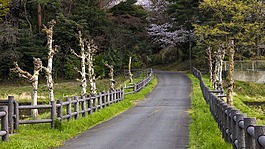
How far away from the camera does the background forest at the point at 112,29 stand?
47594 millimetres

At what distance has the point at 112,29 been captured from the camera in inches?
2218

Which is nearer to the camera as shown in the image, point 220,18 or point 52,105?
point 52,105

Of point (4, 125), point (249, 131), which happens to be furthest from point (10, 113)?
point (249, 131)

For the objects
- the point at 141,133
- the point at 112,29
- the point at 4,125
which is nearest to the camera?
the point at 4,125

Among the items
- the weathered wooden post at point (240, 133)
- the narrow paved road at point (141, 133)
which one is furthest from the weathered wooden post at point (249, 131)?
the narrow paved road at point (141, 133)

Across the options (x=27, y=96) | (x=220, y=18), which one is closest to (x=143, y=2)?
(x=220, y=18)

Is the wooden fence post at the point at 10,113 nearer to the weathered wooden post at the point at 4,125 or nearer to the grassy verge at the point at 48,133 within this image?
the grassy verge at the point at 48,133

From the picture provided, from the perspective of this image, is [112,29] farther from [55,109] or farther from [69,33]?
[55,109]

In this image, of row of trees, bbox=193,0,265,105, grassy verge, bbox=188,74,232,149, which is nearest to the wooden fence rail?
grassy verge, bbox=188,74,232,149

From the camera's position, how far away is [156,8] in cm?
7350

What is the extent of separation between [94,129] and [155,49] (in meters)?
60.7

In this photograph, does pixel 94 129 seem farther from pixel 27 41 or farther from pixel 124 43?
pixel 124 43

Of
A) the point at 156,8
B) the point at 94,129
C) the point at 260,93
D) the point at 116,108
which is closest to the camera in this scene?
the point at 94,129

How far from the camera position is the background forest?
156 feet
